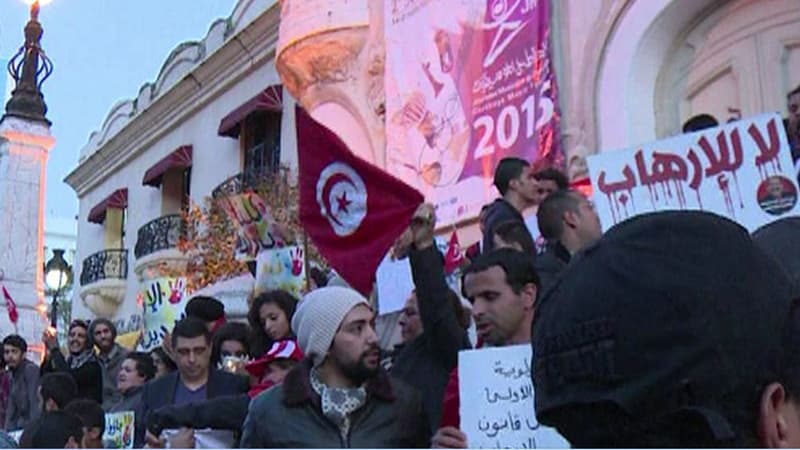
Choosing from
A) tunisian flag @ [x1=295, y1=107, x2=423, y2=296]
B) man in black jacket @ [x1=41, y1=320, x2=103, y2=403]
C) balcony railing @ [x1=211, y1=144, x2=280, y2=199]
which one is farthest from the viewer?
balcony railing @ [x1=211, y1=144, x2=280, y2=199]

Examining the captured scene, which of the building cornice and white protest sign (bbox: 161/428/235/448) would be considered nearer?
white protest sign (bbox: 161/428/235/448)

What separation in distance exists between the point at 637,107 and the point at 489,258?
6.61m

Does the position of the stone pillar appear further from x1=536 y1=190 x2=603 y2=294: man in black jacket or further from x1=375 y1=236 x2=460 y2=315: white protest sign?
x1=536 y1=190 x2=603 y2=294: man in black jacket

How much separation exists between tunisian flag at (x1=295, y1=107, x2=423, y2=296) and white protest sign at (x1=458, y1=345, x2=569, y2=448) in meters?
1.69

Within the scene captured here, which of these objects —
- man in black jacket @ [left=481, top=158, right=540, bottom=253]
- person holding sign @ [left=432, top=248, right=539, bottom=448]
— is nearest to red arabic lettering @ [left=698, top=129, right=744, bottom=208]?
person holding sign @ [left=432, top=248, right=539, bottom=448]

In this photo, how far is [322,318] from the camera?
371cm

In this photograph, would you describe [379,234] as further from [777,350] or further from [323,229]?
[777,350]

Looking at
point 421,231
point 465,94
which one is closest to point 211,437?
point 421,231

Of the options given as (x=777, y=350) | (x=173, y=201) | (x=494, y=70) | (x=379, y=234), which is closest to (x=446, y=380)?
(x=379, y=234)

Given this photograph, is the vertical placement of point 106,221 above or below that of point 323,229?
above

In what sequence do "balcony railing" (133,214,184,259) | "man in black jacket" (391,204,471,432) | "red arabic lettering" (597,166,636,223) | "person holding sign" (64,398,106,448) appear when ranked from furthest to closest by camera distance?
"balcony railing" (133,214,184,259), "person holding sign" (64,398,106,448), "red arabic lettering" (597,166,636,223), "man in black jacket" (391,204,471,432)

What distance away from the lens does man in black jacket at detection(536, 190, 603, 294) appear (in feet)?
15.2

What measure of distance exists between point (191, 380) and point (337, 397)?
1.85 m

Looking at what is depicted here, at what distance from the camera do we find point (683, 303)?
908mm
